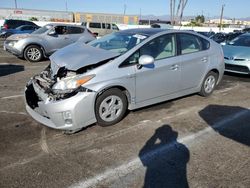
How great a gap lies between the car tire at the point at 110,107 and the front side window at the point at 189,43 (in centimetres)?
175

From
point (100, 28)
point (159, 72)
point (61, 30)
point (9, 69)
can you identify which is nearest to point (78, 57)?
point (159, 72)

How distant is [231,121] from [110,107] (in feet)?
7.42

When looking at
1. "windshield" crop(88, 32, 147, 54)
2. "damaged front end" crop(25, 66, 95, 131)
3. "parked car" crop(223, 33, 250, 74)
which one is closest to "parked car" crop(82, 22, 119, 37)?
"parked car" crop(223, 33, 250, 74)

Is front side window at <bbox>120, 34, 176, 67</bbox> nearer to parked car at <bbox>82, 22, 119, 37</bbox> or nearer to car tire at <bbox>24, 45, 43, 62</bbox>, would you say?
car tire at <bbox>24, 45, 43, 62</bbox>

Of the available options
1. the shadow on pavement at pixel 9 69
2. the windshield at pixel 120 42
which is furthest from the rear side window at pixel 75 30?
the windshield at pixel 120 42

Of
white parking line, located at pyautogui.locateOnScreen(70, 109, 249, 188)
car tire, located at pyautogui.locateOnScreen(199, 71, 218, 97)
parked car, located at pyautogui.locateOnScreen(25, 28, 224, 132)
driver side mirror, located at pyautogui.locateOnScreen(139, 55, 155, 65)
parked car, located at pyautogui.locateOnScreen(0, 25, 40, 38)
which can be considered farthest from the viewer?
parked car, located at pyautogui.locateOnScreen(0, 25, 40, 38)

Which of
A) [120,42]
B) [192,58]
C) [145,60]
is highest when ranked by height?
[120,42]

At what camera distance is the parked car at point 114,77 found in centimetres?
407

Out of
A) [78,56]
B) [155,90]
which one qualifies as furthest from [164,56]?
[78,56]

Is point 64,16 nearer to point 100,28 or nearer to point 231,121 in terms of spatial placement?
point 100,28

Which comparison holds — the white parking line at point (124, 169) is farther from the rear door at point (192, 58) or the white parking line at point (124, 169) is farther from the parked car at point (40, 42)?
the parked car at point (40, 42)

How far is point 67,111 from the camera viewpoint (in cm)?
395

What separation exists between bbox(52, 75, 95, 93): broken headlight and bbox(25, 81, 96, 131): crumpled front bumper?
5.7 inches

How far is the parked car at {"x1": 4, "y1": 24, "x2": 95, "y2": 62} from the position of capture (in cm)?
1114
